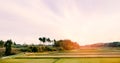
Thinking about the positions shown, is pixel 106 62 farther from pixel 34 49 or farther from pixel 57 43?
pixel 57 43

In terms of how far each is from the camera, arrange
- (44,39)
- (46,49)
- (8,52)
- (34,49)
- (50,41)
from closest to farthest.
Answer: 1. (8,52)
2. (34,49)
3. (46,49)
4. (44,39)
5. (50,41)

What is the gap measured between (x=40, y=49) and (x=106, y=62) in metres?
46.1

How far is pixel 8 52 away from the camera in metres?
50.7

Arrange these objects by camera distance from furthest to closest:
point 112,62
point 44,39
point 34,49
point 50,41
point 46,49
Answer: point 50,41 < point 44,39 < point 46,49 < point 34,49 < point 112,62

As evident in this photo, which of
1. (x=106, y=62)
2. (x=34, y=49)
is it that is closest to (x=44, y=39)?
(x=34, y=49)

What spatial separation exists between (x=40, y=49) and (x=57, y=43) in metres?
31.6

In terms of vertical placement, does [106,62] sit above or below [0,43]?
below

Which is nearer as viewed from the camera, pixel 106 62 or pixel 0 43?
pixel 106 62

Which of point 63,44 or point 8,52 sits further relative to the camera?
point 63,44

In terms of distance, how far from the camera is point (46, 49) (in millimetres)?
77688

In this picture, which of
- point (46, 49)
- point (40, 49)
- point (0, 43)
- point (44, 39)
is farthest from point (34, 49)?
point (44, 39)

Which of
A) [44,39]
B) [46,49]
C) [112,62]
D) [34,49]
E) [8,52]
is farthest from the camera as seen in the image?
[44,39]

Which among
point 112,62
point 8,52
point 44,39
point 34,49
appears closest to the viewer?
point 112,62

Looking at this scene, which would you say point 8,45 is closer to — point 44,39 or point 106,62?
point 106,62
